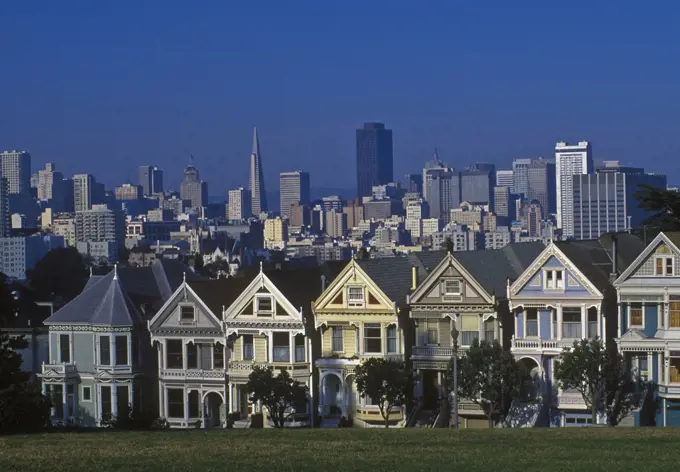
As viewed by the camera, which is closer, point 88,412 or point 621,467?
point 621,467

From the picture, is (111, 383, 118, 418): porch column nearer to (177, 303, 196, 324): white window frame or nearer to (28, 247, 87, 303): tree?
Result: (177, 303, 196, 324): white window frame

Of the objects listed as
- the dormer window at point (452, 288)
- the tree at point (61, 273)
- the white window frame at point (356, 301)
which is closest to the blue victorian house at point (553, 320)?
the dormer window at point (452, 288)

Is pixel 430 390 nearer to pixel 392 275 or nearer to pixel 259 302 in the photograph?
pixel 392 275

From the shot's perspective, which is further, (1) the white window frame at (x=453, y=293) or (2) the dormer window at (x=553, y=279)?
(1) the white window frame at (x=453, y=293)

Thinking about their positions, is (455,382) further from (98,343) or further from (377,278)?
(98,343)

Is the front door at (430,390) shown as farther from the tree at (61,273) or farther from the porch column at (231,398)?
the tree at (61,273)

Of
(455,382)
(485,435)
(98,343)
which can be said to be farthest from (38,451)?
(98,343)

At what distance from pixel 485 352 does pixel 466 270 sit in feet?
9.10

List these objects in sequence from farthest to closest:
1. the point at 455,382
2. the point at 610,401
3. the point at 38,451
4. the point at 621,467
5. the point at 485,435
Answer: the point at 610,401
the point at 455,382
the point at 485,435
the point at 38,451
the point at 621,467

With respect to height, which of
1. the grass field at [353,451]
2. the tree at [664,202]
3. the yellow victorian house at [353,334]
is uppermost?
the tree at [664,202]

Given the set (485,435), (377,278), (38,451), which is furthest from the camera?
(377,278)

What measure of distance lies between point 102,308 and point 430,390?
10.3 metres

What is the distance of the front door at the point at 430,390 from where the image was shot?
4894cm

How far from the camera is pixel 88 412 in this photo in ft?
172
